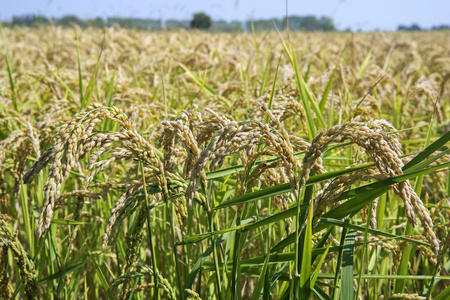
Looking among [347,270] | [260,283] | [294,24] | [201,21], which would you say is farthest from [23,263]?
[201,21]

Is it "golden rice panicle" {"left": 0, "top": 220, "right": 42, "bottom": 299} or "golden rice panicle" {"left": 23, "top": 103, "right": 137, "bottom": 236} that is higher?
"golden rice panicle" {"left": 23, "top": 103, "right": 137, "bottom": 236}

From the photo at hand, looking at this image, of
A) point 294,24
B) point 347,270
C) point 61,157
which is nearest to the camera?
point 61,157

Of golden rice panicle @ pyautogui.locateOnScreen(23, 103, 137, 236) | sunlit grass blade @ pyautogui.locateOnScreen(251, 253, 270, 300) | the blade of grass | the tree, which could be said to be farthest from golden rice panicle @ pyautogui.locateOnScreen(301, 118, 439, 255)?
the tree

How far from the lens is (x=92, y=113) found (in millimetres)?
922

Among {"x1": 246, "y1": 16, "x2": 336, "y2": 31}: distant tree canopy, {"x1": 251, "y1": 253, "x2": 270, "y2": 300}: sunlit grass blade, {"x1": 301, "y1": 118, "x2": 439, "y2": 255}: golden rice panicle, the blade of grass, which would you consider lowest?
{"x1": 251, "y1": 253, "x2": 270, "y2": 300}: sunlit grass blade

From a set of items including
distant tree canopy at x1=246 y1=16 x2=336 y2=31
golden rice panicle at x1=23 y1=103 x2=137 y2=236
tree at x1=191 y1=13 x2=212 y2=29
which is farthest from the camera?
tree at x1=191 y1=13 x2=212 y2=29

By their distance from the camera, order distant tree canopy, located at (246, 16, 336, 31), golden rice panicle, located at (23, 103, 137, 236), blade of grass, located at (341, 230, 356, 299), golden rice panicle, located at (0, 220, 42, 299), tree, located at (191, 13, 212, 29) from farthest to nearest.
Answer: tree, located at (191, 13, 212, 29) → distant tree canopy, located at (246, 16, 336, 31) → golden rice panicle, located at (0, 220, 42, 299) → blade of grass, located at (341, 230, 356, 299) → golden rice panicle, located at (23, 103, 137, 236)

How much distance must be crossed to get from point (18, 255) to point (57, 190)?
19.0 inches

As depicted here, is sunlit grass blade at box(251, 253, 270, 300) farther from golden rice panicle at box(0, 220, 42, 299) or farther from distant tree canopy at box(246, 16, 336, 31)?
distant tree canopy at box(246, 16, 336, 31)

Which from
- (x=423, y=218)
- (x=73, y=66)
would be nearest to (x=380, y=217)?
(x=423, y=218)

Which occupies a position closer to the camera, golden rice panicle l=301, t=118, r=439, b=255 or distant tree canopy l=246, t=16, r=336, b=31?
golden rice panicle l=301, t=118, r=439, b=255

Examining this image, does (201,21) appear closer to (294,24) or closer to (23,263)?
(294,24)

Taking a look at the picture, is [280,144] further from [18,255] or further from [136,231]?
[18,255]

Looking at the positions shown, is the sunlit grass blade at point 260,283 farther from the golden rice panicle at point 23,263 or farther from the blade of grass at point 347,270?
the golden rice panicle at point 23,263
